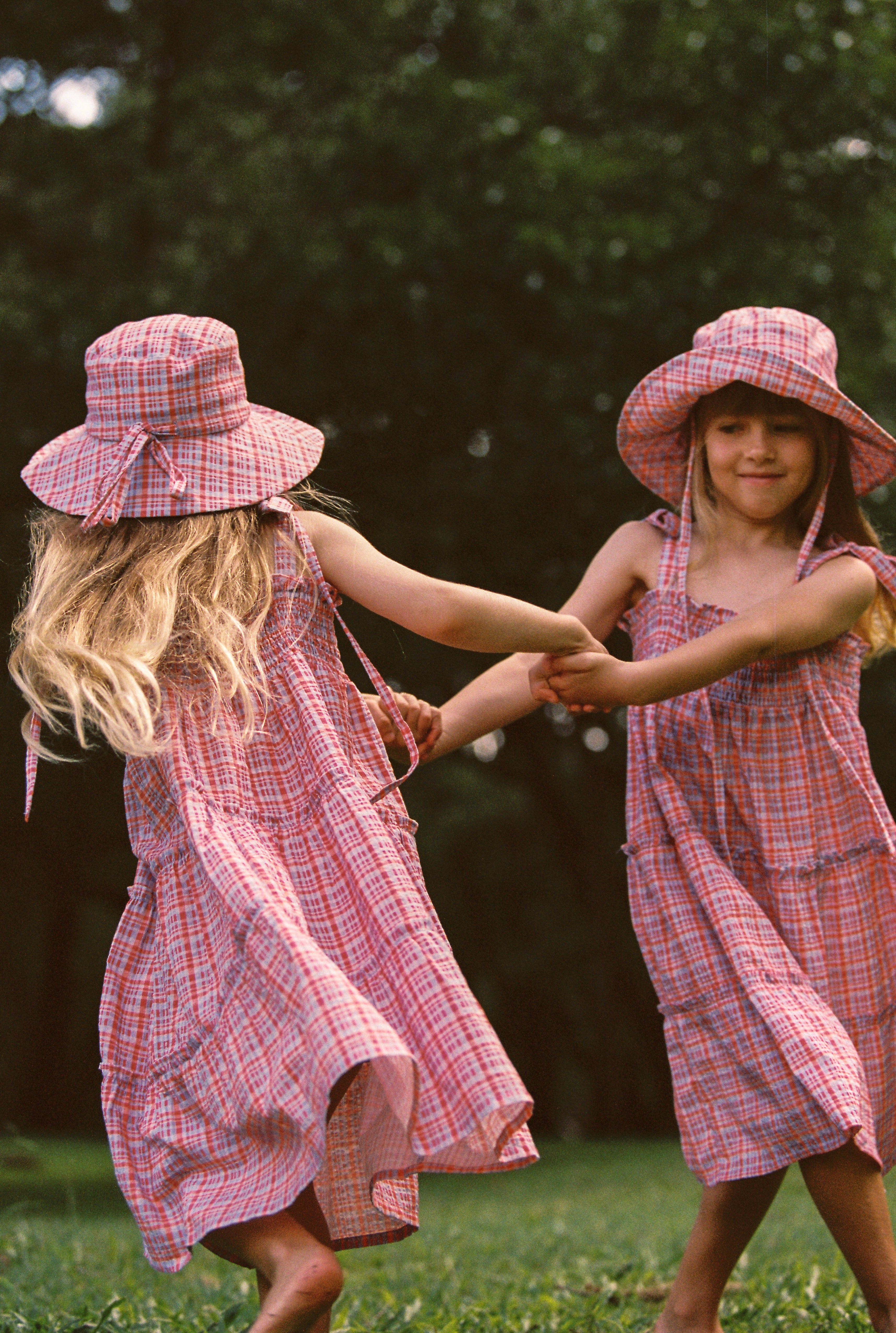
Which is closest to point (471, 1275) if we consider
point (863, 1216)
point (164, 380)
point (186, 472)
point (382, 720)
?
point (863, 1216)

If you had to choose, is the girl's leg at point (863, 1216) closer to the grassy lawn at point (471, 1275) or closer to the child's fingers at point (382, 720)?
the grassy lawn at point (471, 1275)

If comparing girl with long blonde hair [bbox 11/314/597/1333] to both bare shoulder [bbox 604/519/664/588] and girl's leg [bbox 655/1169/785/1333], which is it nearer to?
bare shoulder [bbox 604/519/664/588]

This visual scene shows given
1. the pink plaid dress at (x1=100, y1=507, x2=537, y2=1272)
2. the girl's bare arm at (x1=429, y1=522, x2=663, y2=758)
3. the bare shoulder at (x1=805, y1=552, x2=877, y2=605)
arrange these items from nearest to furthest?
the pink plaid dress at (x1=100, y1=507, x2=537, y2=1272) → the bare shoulder at (x1=805, y1=552, x2=877, y2=605) → the girl's bare arm at (x1=429, y1=522, x2=663, y2=758)

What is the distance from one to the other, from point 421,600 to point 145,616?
0.55m

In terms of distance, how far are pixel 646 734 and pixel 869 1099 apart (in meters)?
0.99

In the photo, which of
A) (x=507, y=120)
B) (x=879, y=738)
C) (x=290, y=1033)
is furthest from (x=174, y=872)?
(x=879, y=738)

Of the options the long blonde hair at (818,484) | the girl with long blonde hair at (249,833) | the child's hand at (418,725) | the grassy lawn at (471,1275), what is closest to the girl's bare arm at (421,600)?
the girl with long blonde hair at (249,833)

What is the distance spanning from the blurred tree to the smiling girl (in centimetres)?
520

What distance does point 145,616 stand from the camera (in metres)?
3.03

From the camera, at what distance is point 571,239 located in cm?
940

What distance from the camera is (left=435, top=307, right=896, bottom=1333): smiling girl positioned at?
336 centimetres

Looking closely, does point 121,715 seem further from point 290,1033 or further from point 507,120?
point 507,120

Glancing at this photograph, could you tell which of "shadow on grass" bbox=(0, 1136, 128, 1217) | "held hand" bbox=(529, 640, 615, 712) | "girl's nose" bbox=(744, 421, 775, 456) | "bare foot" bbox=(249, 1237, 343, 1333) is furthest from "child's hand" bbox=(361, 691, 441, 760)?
"shadow on grass" bbox=(0, 1136, 128, 1217)

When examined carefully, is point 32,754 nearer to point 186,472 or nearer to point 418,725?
point 186,472
